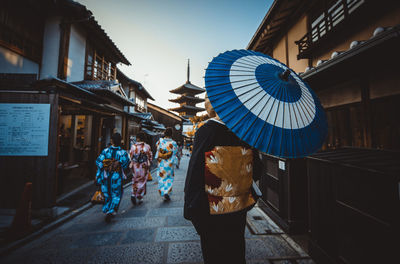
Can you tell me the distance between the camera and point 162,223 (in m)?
3.40

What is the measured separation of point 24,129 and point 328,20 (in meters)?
8.74

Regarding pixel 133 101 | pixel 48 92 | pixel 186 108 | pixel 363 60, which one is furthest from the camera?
pixel 186 108

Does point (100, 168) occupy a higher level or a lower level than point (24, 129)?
lower

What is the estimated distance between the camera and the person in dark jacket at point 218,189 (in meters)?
1.29

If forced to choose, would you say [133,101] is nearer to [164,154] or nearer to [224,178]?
[164,154]

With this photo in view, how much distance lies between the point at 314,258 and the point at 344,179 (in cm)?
142

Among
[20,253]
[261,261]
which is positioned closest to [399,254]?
[261,261]

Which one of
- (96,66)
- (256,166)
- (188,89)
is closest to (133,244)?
(256,166)

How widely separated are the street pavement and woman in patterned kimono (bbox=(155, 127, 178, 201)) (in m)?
1.13

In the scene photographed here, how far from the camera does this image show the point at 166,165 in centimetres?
506

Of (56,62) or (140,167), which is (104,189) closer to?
(140,167)

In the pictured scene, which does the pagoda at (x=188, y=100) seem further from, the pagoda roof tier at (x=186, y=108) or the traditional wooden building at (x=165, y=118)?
the traditional wooden building at (x=165, y=118)

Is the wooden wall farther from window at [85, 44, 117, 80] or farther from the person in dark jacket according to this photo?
window at [85, 44, 117, 80]

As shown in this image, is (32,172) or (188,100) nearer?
(32,172)
